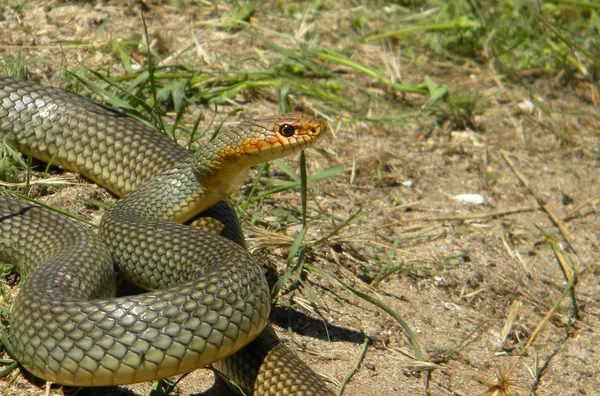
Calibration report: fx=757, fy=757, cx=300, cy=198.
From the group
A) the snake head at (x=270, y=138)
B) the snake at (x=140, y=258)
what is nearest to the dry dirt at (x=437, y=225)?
the snake at (x=140, y=258)

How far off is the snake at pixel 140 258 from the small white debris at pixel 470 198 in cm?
202

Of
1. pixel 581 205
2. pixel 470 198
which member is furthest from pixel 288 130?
pixel 581 205

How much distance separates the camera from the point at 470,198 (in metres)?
6.33

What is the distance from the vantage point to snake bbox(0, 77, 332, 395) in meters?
3.45

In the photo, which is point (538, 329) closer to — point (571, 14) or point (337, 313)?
point (337, 313)

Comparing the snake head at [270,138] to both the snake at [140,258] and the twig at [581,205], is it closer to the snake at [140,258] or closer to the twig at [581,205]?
the snake at [140,258]

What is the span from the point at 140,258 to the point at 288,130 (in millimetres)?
1133

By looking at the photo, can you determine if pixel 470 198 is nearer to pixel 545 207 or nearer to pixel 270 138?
pixel 545 207

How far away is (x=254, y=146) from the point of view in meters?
4.45

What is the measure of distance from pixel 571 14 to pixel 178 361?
6888 mm

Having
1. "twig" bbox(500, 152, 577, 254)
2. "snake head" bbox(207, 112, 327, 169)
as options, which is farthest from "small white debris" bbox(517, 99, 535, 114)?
"snake head" bbox(207, 112, 327, 169)

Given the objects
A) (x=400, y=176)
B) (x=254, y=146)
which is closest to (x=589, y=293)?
(x=400, y=176)

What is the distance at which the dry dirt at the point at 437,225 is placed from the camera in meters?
4.61

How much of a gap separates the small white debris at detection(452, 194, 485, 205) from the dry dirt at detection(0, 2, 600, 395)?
6cm
